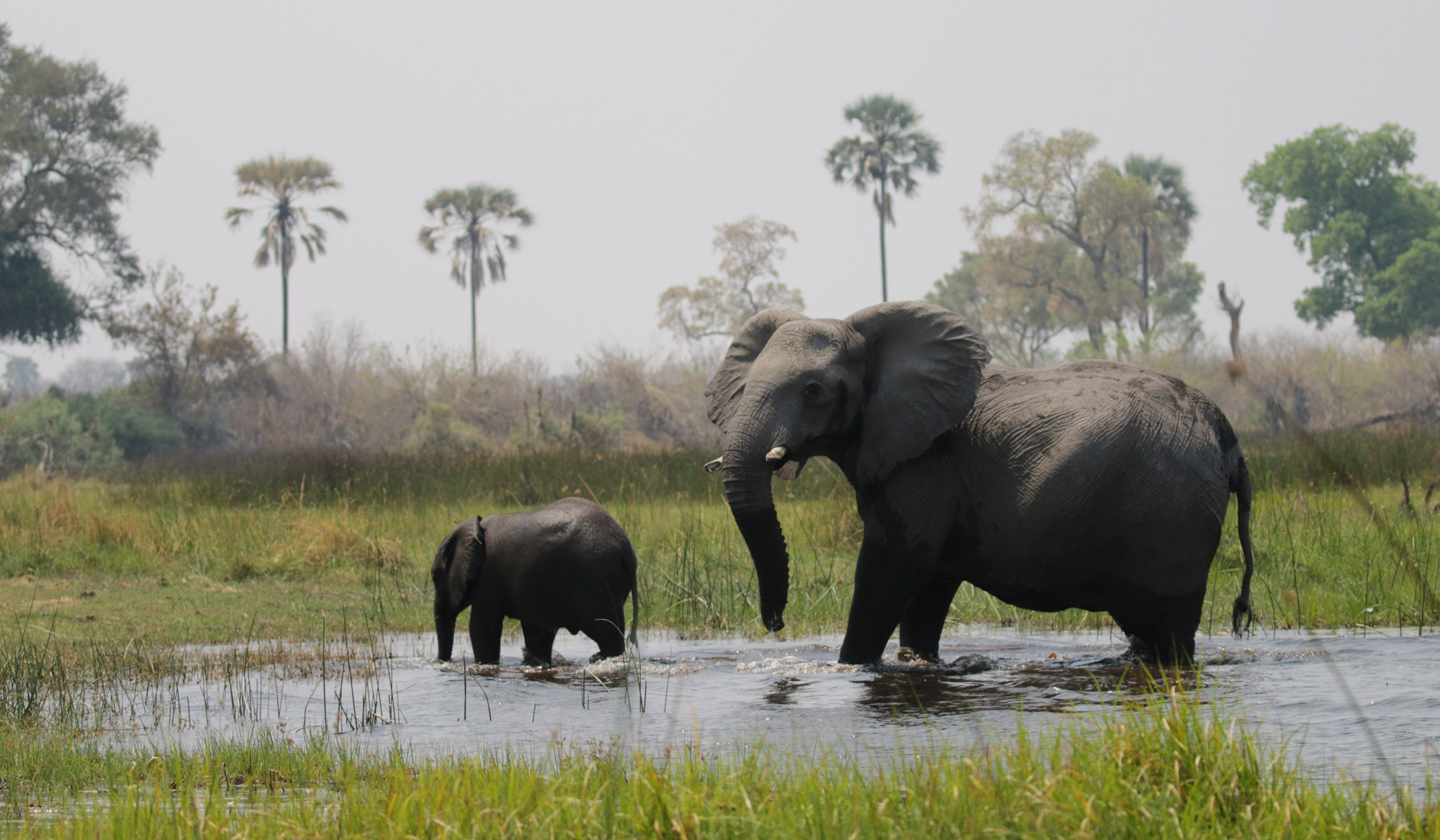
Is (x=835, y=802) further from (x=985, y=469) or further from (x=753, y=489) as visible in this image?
(x=985, y=469)

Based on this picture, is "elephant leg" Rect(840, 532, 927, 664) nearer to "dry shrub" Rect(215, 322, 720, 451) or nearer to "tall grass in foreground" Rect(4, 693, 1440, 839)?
"tall grass in foreground" Rect(4, 693, 1440, 839)

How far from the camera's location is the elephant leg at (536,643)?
7.71 m

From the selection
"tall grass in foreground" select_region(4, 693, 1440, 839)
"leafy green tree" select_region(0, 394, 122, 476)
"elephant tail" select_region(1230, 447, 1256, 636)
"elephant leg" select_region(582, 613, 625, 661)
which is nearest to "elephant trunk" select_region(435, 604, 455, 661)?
"elephant leg" select_region(582, 613, 625, 661)

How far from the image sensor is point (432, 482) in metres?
17.9

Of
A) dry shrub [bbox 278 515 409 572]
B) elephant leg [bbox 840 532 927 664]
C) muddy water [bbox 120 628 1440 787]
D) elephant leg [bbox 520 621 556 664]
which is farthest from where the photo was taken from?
dry shrub [bbox 278 515 409 572]

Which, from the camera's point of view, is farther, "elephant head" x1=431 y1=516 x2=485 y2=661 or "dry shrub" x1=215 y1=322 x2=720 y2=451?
"dry shrub" x1=215 y1=322 x2=720 y2=451

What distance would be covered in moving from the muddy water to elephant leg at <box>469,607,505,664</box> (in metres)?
0.27

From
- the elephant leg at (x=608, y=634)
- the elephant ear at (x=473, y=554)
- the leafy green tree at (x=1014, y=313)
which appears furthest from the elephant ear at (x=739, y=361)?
the leafy green tree at (x=1014, y=313)

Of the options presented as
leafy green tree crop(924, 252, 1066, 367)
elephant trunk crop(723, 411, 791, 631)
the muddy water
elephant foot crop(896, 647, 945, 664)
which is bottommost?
the muddy water

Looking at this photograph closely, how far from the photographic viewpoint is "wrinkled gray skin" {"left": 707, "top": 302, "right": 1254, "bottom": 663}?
591 centimetres

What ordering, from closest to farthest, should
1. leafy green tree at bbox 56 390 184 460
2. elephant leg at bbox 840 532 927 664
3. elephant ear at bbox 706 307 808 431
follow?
1. elephant leg at bbox 840 532 927 664
2. elephant ear at bbox 706 307 808 431
3. leafy green tree at bbox 56 390 184 460

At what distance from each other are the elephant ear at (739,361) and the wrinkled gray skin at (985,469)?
241 mm

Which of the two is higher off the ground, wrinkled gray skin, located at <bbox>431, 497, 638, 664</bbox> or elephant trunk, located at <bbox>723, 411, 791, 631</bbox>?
elephant trunk, located at <bbox>723, 411, 791, 631</bbox>

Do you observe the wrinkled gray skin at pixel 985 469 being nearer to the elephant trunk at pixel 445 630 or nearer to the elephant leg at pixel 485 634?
the elephant leg at pixel 485 634
